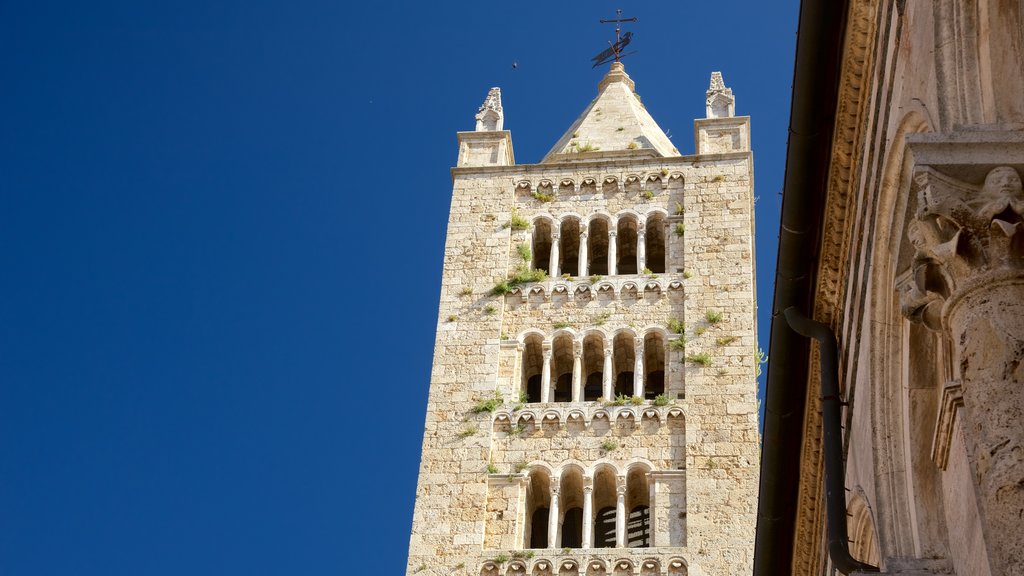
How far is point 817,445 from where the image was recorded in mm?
13922

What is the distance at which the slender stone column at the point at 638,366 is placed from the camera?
29109 mm

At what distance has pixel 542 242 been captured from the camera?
3297 cm

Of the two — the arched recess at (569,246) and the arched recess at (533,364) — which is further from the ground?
the arched recess at (569,246)

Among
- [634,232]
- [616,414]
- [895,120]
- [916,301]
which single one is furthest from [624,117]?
[916,301]

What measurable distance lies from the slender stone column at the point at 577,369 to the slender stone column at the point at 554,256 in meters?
1.99

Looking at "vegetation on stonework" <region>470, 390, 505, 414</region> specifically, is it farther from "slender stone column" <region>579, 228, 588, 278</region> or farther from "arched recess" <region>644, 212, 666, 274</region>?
"arched recess" <region>644, 212, 666, 274</region>

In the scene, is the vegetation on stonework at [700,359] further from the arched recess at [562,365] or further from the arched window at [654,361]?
the arched recess at [562,365]

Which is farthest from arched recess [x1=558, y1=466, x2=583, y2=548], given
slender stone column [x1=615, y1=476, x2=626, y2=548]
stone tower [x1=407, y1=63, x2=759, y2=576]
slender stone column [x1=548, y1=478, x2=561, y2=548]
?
slender stone column [x1=615, y1=476, x2=626, y2=548]

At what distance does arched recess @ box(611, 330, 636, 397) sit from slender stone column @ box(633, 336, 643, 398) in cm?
16

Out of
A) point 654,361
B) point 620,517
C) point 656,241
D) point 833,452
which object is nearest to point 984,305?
point 833,452

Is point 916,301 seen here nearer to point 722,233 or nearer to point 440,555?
point 440,555

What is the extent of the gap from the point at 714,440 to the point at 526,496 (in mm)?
3521

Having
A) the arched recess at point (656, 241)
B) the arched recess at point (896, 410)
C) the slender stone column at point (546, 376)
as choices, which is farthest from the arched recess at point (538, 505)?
the arched recess at point (896, 410)

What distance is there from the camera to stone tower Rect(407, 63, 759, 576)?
26766 millimetres
